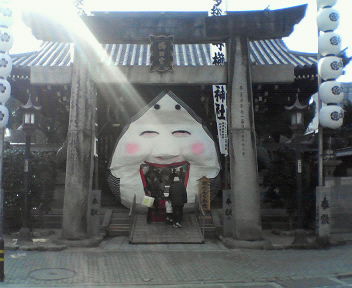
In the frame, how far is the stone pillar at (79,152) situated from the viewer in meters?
11.9

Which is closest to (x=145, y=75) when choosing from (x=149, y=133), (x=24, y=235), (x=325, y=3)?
(x=149, y=133)

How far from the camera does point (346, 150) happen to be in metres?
19.7

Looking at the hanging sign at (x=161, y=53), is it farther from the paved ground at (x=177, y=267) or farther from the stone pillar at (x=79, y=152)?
the paved ground at (x=177, y=267)

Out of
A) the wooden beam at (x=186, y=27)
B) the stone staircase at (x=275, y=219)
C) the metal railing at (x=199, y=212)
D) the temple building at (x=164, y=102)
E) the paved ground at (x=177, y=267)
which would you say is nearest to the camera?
the paved ground at (x=177, y=267)

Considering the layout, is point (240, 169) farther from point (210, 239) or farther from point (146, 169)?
point (146, 169)

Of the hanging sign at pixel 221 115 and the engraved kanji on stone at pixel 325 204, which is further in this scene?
the hanging sign at pixel 221 115

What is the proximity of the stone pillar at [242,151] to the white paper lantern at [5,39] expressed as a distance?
21.3ft

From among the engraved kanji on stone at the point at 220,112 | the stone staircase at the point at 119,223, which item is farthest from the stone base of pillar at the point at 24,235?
the engraved kanji on stone at the point at 220,112

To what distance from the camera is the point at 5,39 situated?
11914 mm

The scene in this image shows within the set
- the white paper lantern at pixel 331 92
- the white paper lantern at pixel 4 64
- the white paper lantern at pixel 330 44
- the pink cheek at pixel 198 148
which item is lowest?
the pink cheek at pixel 198 148

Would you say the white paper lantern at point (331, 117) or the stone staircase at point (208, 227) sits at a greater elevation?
the white paper lantern at point (331, 117)

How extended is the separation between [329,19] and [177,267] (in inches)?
333

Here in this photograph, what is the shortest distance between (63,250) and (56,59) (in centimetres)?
967

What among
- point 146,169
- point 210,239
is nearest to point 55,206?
point 146,169
